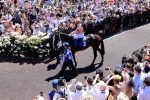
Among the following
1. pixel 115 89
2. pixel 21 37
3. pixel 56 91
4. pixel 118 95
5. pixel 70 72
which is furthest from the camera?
pixel 21 37

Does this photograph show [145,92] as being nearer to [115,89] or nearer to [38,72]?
[115,89]

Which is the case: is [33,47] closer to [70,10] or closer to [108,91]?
[70,10]

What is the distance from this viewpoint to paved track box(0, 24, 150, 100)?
1220 centimetres

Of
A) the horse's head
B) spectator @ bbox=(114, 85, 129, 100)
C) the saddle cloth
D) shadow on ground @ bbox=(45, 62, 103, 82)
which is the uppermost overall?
spectator @ bbox=(114, 85, 129, 100)

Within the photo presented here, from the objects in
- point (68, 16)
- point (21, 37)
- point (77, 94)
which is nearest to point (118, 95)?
point (77, 94)

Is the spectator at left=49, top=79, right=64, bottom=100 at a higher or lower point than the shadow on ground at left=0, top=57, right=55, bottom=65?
higher

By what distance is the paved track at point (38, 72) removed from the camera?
40.0 feet

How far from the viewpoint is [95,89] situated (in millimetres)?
7988

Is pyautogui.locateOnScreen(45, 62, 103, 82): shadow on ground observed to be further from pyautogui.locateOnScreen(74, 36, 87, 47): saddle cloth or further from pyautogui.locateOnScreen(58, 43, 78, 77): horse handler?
pyautogui.locateOnScreen(74, 36, 87, 47): saddle cloth

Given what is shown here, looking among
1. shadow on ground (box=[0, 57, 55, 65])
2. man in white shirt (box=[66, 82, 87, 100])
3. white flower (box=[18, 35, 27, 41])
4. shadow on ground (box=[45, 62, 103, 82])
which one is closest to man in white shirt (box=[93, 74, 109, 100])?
man in white shirt (box=[66, 82, 87, 100])

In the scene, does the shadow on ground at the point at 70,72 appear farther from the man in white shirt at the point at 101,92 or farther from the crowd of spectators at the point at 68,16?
the man in white shirt at the point at 101,92

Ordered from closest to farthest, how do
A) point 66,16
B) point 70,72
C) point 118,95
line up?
point 118,95 < point 70,72 < point 66,16

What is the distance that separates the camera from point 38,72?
47.1ft

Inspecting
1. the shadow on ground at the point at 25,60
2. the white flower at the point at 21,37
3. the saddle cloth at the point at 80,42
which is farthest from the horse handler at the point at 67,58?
the white flower at the point at 21,37
